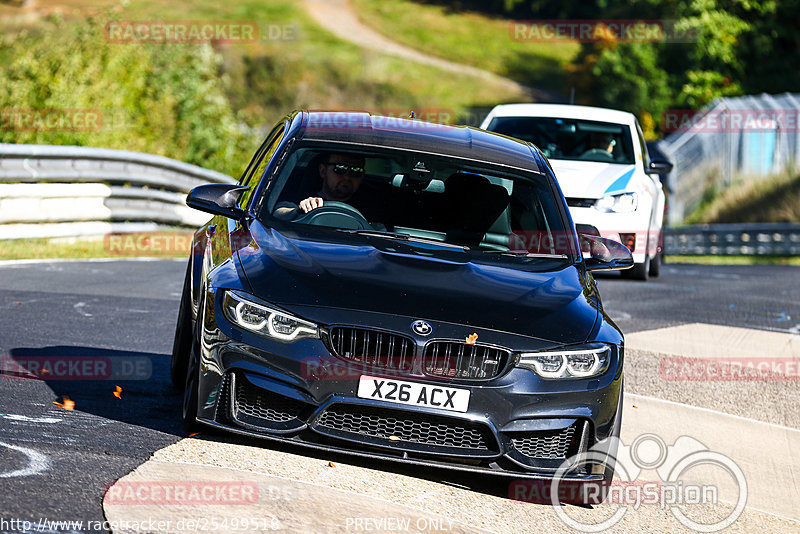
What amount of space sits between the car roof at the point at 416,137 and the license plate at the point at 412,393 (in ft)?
5.96

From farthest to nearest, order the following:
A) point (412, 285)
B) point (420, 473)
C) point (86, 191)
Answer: point (86, 191), point (420, 473), point (412, 285)

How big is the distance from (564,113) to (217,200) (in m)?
8.64

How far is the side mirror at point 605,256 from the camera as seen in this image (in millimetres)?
6559

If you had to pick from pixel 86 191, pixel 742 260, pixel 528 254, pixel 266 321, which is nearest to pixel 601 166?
pixel 86 191

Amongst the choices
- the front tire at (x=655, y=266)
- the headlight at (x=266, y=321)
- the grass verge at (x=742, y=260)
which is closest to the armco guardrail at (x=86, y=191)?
the front tire at (x=655, y=266)

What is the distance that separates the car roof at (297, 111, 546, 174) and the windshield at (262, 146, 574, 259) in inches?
3.7

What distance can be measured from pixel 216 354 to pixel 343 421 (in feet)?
1.96

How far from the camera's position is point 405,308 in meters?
5.24

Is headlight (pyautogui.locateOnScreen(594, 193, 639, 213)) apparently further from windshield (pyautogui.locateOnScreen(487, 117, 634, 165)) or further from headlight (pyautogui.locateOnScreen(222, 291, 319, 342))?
headlight (pyautogui.locateOnScreen(222, 291, 319, 342))

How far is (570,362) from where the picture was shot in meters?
5.33

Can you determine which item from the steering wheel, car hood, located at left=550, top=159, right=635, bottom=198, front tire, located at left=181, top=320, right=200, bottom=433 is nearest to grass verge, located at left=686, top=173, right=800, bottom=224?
car hood, located at left=550, top=159, right=635, bottom=198

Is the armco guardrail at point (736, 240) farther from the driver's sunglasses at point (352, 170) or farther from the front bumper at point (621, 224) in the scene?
the driver's sunglasses at point (352, 170)

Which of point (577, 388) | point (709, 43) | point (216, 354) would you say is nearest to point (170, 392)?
point (216, 354)

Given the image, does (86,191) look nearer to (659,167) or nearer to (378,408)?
(659,167)
